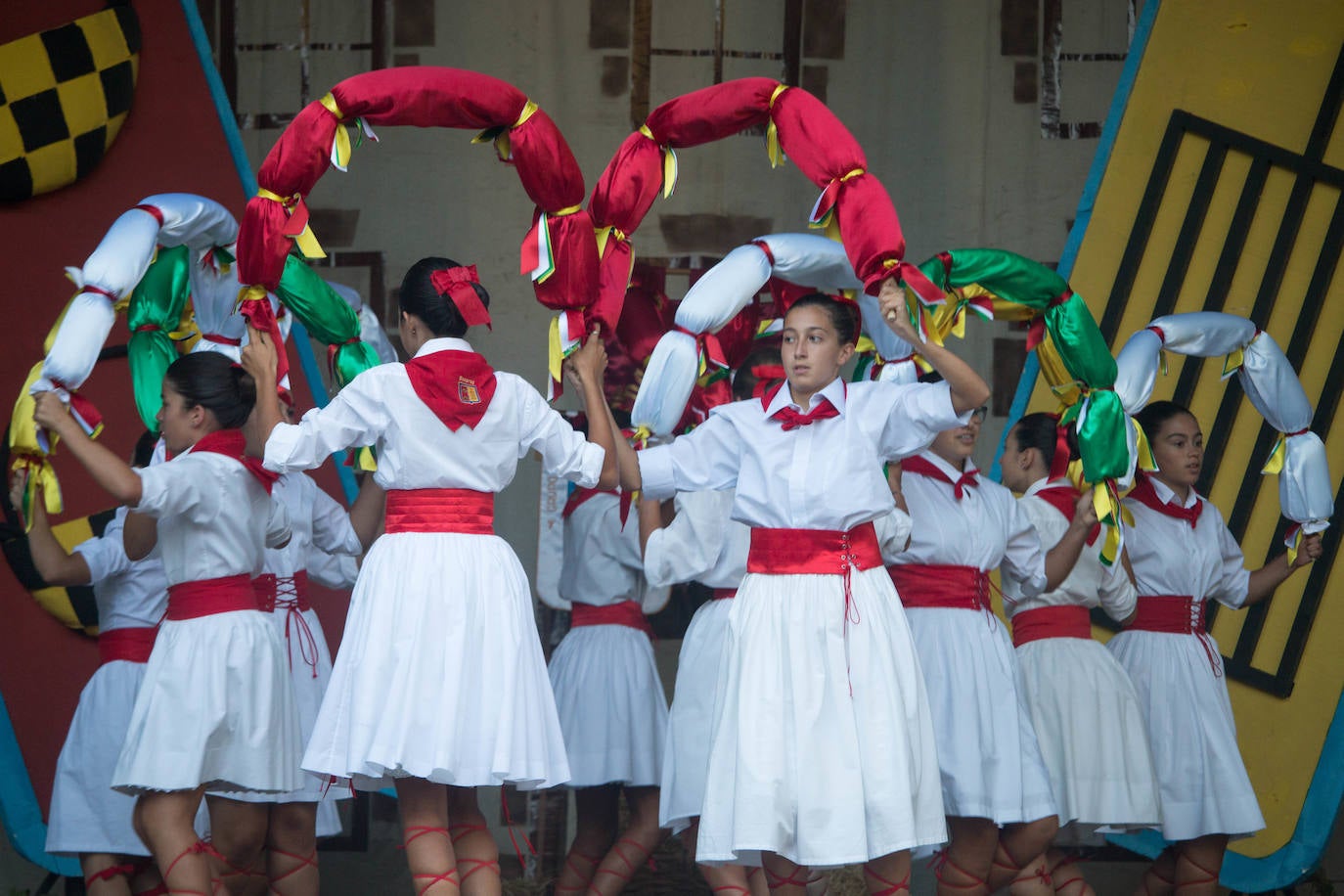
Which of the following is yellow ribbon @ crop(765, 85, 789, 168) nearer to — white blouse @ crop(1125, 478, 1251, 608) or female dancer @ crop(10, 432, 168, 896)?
white blouse @ crop(1125, 478, 1251, 608)

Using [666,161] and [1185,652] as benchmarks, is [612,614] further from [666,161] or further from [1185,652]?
[1185,652]

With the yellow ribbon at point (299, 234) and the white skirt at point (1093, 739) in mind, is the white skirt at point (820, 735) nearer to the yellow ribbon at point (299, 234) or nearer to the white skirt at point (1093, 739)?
the white skirt at point (1093, 739)

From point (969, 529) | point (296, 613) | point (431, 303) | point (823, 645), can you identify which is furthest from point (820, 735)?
point (296, 613)

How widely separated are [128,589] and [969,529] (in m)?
2.26

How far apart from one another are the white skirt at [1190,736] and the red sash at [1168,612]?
0.07 ft

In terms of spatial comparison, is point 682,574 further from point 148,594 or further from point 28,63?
point 28,63

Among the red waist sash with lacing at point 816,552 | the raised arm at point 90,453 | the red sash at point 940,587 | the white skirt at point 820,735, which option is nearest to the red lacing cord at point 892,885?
the white skirt at point 820,735

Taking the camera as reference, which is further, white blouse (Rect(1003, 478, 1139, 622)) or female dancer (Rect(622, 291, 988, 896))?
white blouse (Rect(1003, 478, 1139, 622))

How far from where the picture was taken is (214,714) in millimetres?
3375

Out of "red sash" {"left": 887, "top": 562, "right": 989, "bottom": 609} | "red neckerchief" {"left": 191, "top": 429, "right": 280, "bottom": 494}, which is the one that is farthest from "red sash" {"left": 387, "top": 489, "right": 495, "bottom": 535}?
"red sash" {"left": 887, "top": 562, "right": 989, "bottom": 609}

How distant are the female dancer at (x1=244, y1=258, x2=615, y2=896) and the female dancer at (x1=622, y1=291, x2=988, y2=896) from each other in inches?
15.2

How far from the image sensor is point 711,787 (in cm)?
324

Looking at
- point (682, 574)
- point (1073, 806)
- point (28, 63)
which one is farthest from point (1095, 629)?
point (28, 63)

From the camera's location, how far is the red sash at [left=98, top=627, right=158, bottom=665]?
405 centimetres
